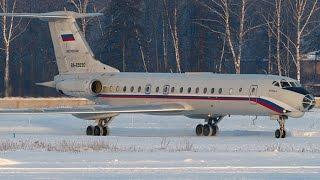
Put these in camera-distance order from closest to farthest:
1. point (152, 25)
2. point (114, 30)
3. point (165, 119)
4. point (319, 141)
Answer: point (319, 141) → point (165, 119) → point (114, 30) → point (152, 25)

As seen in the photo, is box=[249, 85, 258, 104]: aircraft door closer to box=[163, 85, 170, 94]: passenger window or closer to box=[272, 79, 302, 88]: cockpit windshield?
box=[272, 79, 302, 88]: cockpit windshield

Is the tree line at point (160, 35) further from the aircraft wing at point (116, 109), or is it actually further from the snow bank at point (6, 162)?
the snow bank at point (6, 162)

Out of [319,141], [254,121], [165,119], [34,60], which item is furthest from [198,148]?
[34,60]

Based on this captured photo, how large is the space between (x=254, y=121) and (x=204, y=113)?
26.8ft

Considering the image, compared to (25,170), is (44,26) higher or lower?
higher

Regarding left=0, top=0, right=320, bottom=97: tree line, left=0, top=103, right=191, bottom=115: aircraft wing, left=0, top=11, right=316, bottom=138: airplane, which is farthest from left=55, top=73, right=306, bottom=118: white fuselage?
left=0, top=0, right=320, bottom=97: tree line

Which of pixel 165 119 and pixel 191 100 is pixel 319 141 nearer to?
pixel 191 100

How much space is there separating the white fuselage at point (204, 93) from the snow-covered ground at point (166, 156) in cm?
106

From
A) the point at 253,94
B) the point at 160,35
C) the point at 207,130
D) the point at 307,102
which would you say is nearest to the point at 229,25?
the point at 160,35

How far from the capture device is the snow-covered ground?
59.0ft

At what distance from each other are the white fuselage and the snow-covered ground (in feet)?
3.49

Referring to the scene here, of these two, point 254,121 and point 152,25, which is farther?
point 152,25

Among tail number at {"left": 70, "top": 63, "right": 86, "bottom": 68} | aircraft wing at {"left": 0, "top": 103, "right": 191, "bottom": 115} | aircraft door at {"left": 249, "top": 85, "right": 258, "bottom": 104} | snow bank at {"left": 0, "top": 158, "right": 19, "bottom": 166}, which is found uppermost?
tail number at {"left": 70, "top": 63, "right": 86, "bottom": 68}

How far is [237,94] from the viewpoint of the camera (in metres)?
33.0
